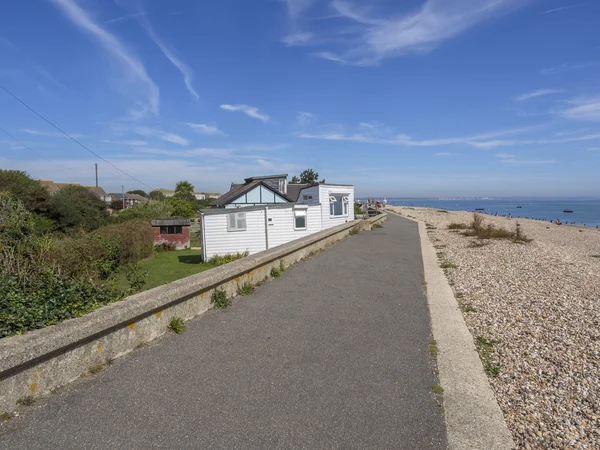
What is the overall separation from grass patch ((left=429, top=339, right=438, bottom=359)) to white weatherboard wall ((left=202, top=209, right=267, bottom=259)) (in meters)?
13.4

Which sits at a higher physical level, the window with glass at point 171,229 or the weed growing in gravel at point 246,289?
the weed growing in gravel at point 246,289

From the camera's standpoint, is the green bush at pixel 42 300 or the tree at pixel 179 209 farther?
the tree at pixel 179 209

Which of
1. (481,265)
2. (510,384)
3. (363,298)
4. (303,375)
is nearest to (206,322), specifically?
(303,375)

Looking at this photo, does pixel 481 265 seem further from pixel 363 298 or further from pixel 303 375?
pixel 303 375

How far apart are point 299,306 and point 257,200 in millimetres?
23397

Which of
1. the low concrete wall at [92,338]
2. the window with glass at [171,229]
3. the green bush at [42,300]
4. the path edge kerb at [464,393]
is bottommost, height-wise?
the window with glass at [171,229]

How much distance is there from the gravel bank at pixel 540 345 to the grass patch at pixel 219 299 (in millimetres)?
3290

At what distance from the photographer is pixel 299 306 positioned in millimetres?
5617

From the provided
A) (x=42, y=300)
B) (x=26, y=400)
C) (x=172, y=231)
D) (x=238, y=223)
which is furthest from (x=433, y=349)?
(x=172, y=231)

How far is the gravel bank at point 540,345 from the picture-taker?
9.59 feet

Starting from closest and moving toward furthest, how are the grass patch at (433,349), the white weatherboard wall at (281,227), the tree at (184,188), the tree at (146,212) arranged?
the grass patch at (433,349)
the white weatherboard wall at (281,227)
the tree at (146,212)
the tree at (184,188)

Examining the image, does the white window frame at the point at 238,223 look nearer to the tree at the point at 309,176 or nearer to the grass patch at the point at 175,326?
the grass patch at the point at 175,326

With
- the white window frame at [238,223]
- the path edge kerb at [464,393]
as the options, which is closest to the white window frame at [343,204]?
the white window frame at [238,223]

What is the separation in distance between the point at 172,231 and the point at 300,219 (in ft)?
38.8
